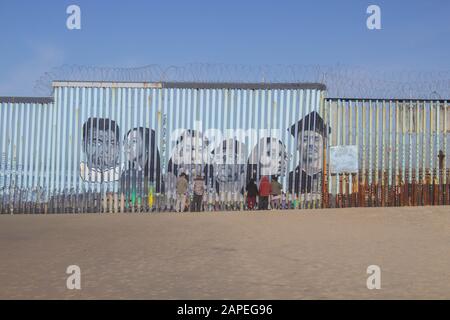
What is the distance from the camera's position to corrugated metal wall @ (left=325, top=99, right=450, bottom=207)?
18656 mm

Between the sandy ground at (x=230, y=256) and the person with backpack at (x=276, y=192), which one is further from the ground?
the person with backpack at (x=276, y=192)

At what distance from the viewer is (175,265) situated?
8633 millimetres

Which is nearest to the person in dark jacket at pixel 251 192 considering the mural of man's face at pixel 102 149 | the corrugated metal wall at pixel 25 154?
the mural of man's face at pixel 102 149

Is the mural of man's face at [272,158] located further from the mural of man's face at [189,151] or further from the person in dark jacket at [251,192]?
the mural of man's face at [189,151]

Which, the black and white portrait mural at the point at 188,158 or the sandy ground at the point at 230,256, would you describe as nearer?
the sandy ground at the point at 230,256

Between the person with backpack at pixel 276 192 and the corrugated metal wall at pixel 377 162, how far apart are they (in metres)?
1.68

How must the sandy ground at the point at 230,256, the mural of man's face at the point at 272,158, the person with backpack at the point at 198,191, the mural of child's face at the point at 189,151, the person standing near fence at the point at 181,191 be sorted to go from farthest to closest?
the mural of man's face at the point at 272,158 → the mural of child's face at the point at 189,151 → the person with backpack at the point at 198,191 → the person standing near fence at the point at 181,191 → the sandy ground at the point at 230,256

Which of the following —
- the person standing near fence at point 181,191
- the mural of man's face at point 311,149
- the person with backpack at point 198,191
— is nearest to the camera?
the person standing near fence at point 181,191

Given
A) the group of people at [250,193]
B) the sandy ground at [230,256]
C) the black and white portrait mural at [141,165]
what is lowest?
the sandy ground at [230,256]

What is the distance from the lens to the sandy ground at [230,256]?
6.87m

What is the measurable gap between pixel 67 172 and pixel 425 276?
1356 cm

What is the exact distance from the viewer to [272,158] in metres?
18.7

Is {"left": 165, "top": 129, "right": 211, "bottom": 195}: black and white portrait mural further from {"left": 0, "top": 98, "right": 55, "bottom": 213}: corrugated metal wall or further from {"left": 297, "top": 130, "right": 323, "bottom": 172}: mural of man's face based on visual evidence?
{"left": 0, "top": 98, "right": 55, "bottom": 213}: corrugated metal wall
